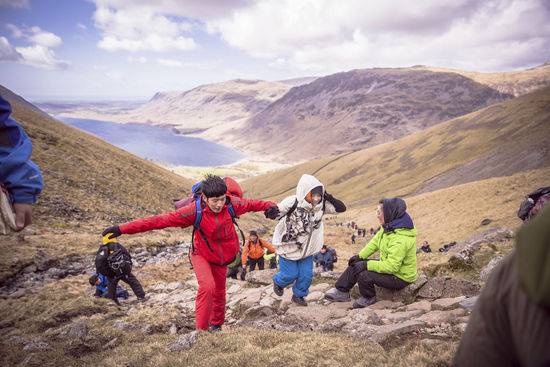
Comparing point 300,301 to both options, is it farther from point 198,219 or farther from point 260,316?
point 198,219

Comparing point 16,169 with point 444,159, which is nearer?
point 16,169

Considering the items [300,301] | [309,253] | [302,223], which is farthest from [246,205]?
[300,301]

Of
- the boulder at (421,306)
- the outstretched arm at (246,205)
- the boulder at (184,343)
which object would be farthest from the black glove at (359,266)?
the boulder at (184,343)

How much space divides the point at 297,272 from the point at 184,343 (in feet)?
10.7

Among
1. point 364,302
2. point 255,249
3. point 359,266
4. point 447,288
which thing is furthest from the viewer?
point 255,249

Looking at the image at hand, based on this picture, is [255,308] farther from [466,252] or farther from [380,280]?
[466,252]

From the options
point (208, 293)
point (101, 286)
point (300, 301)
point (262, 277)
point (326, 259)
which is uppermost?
point (208, 293)

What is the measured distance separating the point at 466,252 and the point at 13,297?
1653 centimetres

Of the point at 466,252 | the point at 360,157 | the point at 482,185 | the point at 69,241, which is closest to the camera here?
the point at 466,252

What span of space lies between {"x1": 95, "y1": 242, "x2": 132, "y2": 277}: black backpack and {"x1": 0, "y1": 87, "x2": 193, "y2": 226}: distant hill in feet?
47.7

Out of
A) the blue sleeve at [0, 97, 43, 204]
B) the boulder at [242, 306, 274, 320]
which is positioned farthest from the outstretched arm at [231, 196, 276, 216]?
the blue sleeve at [0, 97, 43, 204]

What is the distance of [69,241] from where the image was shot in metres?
18.0

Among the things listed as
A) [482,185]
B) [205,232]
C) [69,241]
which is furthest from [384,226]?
[482,185]

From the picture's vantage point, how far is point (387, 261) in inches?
297
